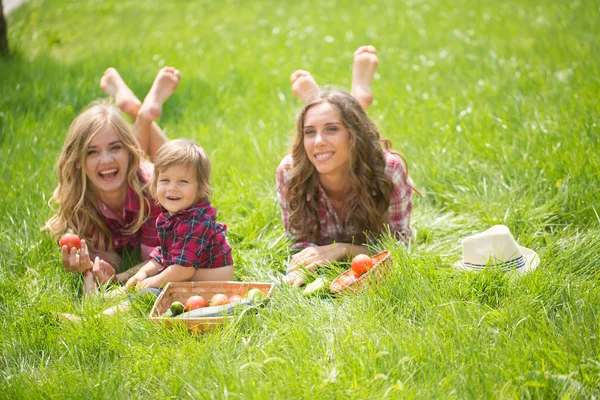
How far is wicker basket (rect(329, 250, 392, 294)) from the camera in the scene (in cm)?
389

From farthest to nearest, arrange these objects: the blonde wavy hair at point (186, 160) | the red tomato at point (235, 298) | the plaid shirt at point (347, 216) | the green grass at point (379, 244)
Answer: the plaid shirt at point (347, 216), the blonde wavy hair at point (186, 160), the red tomato at point (235, 298), the green grass at point (379, 244)

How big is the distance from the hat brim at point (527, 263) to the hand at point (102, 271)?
219 centimetres

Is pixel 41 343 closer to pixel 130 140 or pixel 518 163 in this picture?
pixel 130 140

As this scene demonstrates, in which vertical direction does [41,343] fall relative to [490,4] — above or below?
below

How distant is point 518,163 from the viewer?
540 cm

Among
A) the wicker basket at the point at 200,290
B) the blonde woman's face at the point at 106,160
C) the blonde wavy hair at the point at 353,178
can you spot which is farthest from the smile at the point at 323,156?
the blonde woman's face at the point at 106,160

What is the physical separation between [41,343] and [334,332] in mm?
1558

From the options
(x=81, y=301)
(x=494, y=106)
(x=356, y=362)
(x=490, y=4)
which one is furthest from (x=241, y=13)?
(x=356, y=362)

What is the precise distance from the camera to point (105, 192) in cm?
477

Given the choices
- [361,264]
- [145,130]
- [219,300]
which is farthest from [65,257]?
[361,264]

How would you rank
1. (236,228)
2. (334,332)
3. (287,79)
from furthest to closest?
(287,79), (236,228), (334,332)

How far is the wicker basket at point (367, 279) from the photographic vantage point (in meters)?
3.89

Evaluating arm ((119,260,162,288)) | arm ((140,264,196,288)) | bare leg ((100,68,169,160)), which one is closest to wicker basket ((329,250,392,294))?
arm ((140,264,196,288))

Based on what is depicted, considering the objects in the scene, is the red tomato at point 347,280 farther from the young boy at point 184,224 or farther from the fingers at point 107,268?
the fingers at point 107,268
